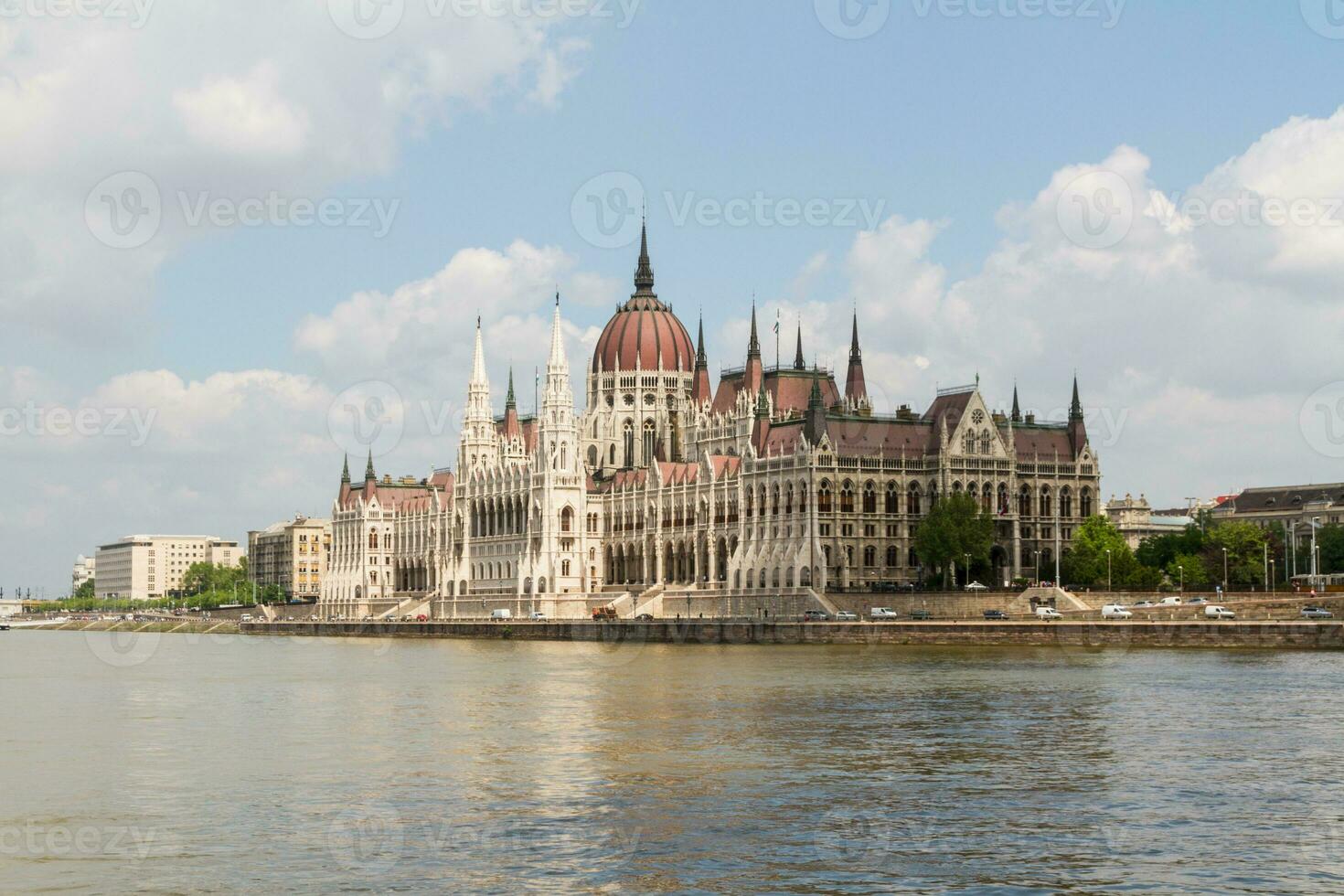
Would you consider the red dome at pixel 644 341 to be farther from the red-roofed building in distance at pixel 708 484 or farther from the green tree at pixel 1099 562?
the green tree at pixel 1099 562

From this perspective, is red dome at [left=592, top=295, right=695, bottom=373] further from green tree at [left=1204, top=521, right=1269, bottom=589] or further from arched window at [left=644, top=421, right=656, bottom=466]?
green tree at [left=1204, top=521, right=1269, bottom=589]

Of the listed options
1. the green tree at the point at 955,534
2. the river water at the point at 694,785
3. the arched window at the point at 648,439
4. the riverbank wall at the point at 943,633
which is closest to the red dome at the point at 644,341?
the arched window at the point at 648,439

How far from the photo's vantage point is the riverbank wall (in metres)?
96.8

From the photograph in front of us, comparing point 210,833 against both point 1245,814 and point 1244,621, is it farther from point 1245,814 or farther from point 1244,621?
point 1244,621

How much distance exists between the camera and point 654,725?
5644cm

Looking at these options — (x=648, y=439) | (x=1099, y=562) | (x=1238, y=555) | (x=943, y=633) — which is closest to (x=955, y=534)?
(x=1099, y=562)

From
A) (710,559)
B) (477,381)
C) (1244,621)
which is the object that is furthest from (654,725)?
(477,381)

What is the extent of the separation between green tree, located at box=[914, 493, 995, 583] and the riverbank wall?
53.9 feet

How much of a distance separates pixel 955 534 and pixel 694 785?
89918mm

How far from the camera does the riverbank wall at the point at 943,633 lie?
9681 cm

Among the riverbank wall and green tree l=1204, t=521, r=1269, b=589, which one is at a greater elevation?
green tree l=1204, t=521, r=1269, b=589

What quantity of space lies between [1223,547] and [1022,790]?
97.9 meters

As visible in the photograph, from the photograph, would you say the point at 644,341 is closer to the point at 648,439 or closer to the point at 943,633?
the point at 648,439

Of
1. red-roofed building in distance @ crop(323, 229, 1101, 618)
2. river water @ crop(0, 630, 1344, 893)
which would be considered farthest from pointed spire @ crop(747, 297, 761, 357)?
river water @ crop(0, 630, 1344, 893)
